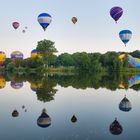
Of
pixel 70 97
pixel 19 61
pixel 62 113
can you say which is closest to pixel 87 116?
pixel 62 113

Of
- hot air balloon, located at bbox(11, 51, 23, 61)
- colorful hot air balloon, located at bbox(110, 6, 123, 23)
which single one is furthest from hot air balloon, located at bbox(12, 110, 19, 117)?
hot air balloon, located at bbox(11, 51, 23, 61)

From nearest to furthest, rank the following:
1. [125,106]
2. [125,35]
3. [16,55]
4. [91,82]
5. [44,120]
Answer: [44,120], [125,106], [91,82], [125,35], [16,55]

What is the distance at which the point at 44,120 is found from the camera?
13.7 m

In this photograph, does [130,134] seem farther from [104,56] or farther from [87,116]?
[104,56]

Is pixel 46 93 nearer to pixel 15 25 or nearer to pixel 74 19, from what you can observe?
pixel 74 19

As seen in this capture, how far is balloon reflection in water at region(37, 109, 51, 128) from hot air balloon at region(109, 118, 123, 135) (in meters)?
2.24

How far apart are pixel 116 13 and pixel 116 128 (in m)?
28.7

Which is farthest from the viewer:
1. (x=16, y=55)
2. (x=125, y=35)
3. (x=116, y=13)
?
(x=16, y=55)

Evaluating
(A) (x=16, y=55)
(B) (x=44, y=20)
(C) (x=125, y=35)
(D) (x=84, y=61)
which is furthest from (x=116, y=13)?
(A) (x=16, y=55)

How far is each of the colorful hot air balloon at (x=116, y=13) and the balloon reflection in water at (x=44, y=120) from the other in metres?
26.3

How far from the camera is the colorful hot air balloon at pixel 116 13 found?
3956cm

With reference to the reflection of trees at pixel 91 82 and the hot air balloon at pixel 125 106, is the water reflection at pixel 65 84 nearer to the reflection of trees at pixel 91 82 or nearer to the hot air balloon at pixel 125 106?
the reflection of trees at pixel 91 82

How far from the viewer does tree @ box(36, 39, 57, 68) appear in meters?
81.8

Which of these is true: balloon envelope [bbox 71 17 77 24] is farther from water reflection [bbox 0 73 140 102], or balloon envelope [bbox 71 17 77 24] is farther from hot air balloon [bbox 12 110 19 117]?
hot air balloon [bbox 12 110 19 117]
